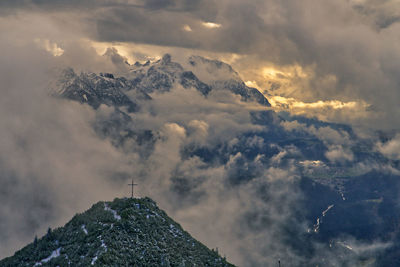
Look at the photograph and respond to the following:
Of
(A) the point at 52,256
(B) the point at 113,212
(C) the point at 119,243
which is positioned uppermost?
(C) the point at 119,243

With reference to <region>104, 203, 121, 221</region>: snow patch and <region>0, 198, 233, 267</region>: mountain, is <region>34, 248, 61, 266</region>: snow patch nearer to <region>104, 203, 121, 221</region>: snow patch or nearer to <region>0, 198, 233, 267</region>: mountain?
<region>0, 198, 233, 267</region>: mountain

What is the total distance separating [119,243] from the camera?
148 metres

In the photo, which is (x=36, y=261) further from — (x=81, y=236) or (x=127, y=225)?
(x=127, y=225)

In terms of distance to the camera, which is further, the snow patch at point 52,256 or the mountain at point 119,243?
the snow patch at point 52,256

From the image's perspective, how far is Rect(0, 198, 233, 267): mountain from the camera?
143350 millimetres

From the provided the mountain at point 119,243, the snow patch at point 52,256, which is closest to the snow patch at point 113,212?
the mountain at point 119,243

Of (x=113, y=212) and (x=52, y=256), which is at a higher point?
(x=52, y=256)

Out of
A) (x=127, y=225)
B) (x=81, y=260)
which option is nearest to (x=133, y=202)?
(x=127, y=225)

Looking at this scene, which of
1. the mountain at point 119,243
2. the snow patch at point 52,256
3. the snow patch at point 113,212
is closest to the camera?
the mountain at point 119,243

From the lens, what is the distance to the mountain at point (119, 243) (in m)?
143

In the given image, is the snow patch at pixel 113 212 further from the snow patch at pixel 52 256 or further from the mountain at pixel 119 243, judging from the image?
the snow patch at pixel 52 256

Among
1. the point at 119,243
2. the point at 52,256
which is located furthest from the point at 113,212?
the point at 52,256

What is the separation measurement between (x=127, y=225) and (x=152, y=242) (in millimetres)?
13002

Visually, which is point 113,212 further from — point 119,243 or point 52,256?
point 52,256
